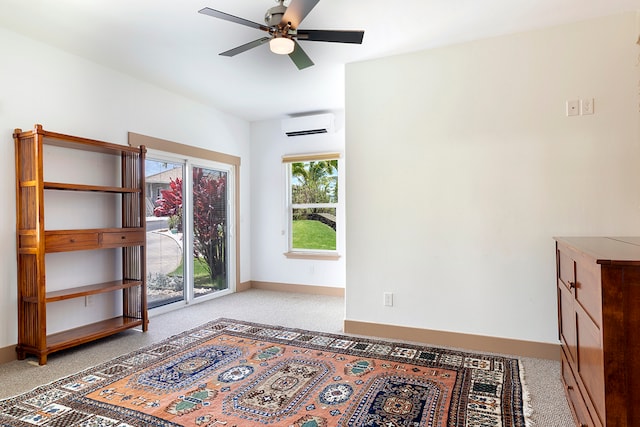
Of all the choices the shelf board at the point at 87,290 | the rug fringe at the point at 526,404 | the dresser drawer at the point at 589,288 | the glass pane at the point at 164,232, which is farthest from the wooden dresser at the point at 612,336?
the glass pane at the point at 164,232

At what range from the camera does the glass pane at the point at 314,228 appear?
5426mm

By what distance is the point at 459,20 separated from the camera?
108 inches

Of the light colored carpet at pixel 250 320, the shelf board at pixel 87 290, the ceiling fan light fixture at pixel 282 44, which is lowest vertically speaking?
the light colored carpet at pixel 250 320

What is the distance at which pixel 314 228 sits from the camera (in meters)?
5.52

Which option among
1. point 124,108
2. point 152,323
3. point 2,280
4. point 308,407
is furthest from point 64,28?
point 308,407

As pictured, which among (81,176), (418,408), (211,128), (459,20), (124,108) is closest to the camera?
(418,408)

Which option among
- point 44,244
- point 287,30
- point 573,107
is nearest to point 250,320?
point 44,244

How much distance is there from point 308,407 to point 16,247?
2.64m

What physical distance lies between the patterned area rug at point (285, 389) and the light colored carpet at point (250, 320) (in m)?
0.14

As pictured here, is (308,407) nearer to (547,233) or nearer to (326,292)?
(547,233)

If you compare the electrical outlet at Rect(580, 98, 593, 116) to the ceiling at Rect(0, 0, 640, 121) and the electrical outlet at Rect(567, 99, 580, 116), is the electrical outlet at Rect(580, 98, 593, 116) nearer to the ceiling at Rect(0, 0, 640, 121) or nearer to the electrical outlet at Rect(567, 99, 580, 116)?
the electrical outlet at Rect(567, 99, 580, 116)

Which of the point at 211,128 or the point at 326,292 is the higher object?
the point at 211,128

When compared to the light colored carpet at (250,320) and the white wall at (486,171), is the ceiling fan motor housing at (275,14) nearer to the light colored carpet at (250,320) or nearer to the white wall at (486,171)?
the white wall at (486,171)

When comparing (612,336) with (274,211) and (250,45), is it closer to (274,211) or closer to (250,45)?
(250,45)
